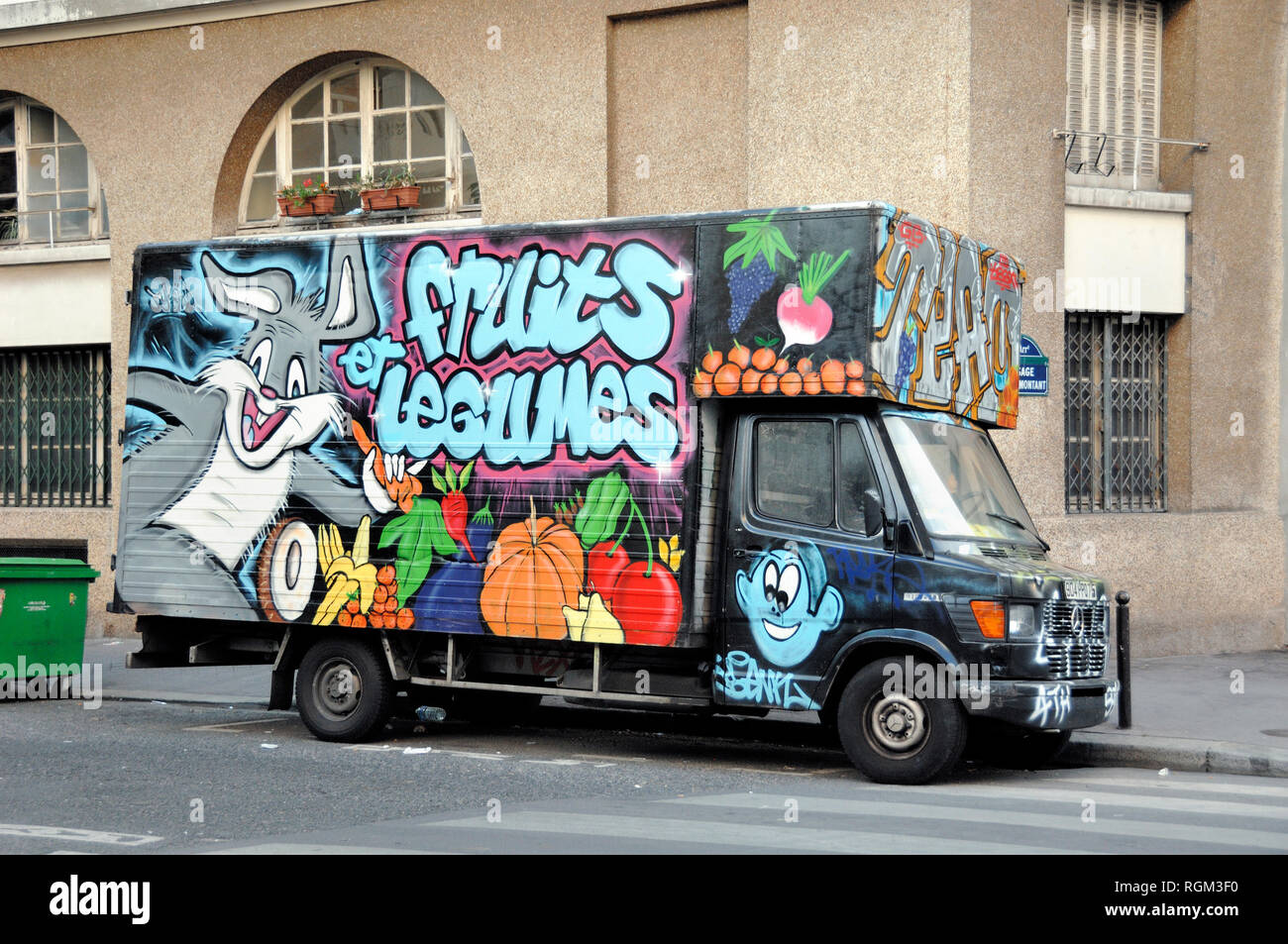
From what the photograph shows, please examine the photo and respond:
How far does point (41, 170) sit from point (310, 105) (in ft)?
12.7

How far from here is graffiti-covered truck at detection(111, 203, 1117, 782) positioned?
9.22 metres

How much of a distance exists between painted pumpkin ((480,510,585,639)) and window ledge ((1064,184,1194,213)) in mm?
7233

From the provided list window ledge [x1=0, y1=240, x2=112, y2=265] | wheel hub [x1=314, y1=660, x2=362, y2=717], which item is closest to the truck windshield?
wheel hub [x1=314, y1=660, x2=362, y2=717]

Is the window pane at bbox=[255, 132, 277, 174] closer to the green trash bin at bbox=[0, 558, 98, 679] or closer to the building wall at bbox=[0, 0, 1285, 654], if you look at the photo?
the building wall at bbox=[0, 0, 1285, 654]

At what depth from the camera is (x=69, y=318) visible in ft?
61.7

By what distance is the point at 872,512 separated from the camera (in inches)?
365

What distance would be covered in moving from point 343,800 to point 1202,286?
35.1ft

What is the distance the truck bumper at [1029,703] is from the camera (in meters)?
8.94

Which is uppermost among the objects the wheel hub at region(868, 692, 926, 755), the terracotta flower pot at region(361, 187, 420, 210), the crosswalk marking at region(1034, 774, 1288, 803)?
the terracotta flower pot at region(361, 187, 420, 210)

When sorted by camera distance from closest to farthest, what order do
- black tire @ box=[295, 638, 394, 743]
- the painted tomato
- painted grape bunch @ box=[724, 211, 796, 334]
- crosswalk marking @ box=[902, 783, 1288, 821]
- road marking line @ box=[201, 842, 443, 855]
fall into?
road marking line @ box=[201, 842, 443, 855] < crosswalk marking @ box=[902, 783, 1288, 821] < painted grape bunch @ box=[724, 211, 796, 334] < the painted tomato < black tire @ box=[295, 638, 394, 743]

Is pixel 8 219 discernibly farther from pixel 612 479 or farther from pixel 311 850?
pixel 311 850

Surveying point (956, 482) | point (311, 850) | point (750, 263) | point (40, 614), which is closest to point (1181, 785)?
point (956, 482)

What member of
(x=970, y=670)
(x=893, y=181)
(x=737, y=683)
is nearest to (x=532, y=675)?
(x=737, y=683)

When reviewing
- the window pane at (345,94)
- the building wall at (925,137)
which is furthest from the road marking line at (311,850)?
the window pane at (345,94)
